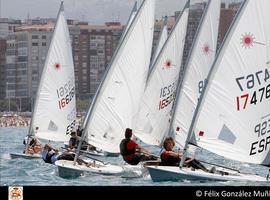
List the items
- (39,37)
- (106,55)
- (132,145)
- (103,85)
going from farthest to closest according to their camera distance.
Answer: (106,55)
(39,37)
(103,85)
(132,145)

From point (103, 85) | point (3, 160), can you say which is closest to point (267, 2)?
point (103, 85)

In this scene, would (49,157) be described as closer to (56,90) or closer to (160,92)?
(160,92)

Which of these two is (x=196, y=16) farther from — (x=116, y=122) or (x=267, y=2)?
(x=267, y=2)

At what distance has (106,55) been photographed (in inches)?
6334

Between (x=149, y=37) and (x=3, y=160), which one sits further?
(x=3, y=160)

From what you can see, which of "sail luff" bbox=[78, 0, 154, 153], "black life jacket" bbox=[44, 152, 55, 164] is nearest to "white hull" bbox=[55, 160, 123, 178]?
"sail luff" bbox=[78, 0, 154, 153]

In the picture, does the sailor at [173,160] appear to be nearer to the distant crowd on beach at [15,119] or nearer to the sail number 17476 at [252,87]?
the sail number 17476 at [252,87]

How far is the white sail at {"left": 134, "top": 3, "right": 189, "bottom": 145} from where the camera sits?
3631 centimetres

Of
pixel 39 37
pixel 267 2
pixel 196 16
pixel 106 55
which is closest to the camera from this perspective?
A: pixel 267 2

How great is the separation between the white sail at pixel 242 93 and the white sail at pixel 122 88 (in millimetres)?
6858

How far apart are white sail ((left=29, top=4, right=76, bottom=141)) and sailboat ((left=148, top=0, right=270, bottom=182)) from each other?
17125 mm

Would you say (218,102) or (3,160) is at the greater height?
(218,102)
